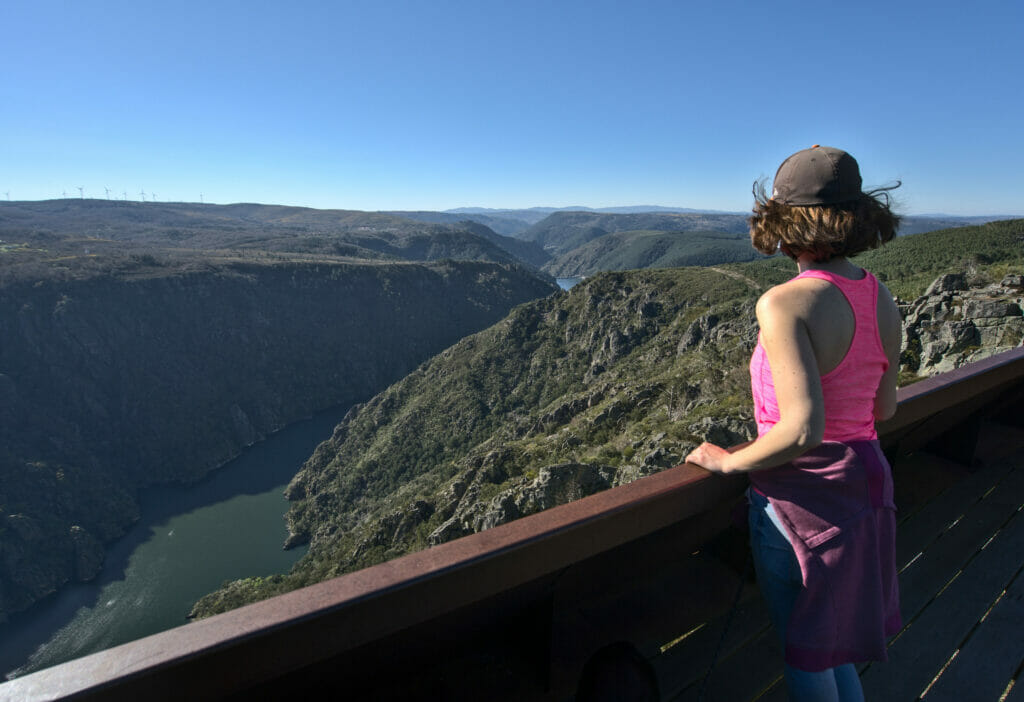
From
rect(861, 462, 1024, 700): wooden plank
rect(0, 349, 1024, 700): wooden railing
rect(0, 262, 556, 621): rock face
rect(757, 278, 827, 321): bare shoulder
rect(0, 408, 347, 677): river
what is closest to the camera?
rect(0, 349, 1024, 700): wooden railing

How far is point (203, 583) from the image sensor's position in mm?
57344

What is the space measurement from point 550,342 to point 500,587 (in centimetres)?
6238

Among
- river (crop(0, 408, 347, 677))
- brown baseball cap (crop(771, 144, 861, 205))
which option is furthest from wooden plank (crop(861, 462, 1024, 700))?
river (crop(0, 408, 347, 677))

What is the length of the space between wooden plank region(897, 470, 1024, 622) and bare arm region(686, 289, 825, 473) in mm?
1991

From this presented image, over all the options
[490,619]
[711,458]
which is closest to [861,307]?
[711,458]

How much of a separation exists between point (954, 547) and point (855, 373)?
2635 millimetres

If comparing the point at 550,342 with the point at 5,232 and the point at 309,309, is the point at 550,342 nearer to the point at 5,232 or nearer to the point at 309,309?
the point at 309,309

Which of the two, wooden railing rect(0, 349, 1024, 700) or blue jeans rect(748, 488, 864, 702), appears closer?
wooden railing rect(0, 349, 1024, 700)

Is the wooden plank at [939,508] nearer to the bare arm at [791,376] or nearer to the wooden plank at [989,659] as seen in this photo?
the wooden plank at [989,659]

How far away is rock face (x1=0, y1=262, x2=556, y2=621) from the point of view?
6456 cm

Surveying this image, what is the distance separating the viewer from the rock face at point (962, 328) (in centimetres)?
1116

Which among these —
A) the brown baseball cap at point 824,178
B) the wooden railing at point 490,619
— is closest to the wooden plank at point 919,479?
the wooden railing at point 490,619

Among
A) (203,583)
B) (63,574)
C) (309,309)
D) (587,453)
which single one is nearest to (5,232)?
(309,309)

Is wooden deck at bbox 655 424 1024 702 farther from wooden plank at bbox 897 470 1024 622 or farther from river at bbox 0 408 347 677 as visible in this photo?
river at bbox 0 408 347 677
